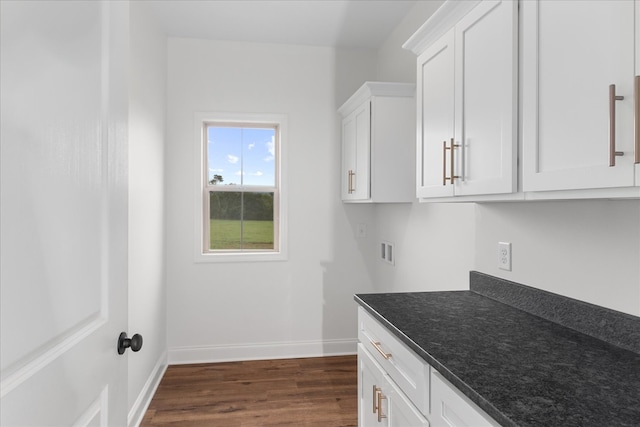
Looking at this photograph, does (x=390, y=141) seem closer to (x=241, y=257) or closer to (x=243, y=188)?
(x=243, y=188)

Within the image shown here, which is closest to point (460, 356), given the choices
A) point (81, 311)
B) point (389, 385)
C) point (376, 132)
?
point (389, 385)

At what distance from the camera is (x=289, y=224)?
11.9 ft

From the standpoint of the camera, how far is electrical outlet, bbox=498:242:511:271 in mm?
1763

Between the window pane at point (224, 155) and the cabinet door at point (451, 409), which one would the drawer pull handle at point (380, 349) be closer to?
the cabinet door at point (451, 409)

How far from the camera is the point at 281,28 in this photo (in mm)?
3270

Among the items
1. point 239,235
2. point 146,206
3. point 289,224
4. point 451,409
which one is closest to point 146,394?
point 146,206

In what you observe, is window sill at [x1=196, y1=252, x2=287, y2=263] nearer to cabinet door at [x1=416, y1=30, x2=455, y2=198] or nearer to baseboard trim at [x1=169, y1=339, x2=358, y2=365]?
baseboard trim at [x1=169, y1=339, x2=358, y2=365]

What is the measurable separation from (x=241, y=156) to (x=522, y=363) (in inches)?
119

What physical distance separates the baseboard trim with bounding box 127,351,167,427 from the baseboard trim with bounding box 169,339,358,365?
178mm

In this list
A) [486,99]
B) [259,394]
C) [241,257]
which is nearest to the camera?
[486,99]

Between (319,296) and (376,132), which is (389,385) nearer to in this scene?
(376,132)

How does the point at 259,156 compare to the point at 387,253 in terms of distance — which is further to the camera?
the point at 259,156

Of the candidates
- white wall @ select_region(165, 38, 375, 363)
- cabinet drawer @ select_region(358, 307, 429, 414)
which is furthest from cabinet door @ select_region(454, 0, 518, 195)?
white wall @ select_region(165, 38, 375, 363)

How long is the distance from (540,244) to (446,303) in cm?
45
